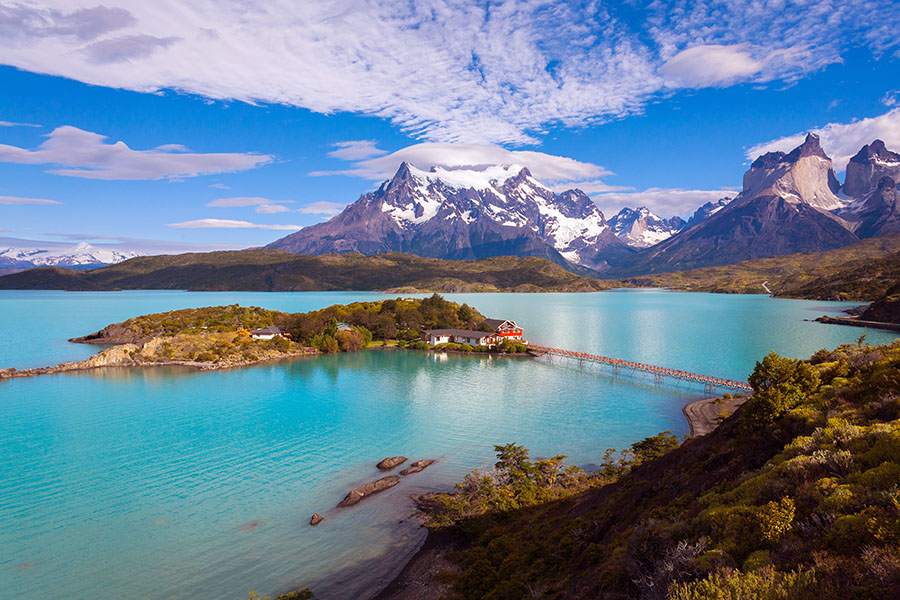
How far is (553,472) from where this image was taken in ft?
108

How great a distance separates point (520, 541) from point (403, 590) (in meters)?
6.01

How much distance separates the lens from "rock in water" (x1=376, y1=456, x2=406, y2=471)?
124 ft

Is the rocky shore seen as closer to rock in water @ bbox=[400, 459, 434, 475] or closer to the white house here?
the white house

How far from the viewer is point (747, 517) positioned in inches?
451

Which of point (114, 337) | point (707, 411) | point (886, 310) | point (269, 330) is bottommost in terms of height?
point (707, 411)

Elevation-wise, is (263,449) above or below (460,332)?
below

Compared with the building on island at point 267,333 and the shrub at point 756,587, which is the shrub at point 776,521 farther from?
the building on island at point 267,333

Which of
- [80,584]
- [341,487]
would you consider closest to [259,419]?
[341,487]

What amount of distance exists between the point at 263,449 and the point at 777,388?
132 feet

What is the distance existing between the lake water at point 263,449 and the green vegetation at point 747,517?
310 inches

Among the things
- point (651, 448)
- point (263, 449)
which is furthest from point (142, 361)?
point (651, 448)

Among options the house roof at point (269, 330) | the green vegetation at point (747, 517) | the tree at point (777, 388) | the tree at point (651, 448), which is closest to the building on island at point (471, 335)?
the house roof at point (269, 330)

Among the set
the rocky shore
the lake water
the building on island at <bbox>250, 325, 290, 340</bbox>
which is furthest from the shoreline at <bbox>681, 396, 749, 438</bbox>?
the building on island at <bbox>250, 325, 290, 340</bbox>

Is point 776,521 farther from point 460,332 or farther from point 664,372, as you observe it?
point 460,332
